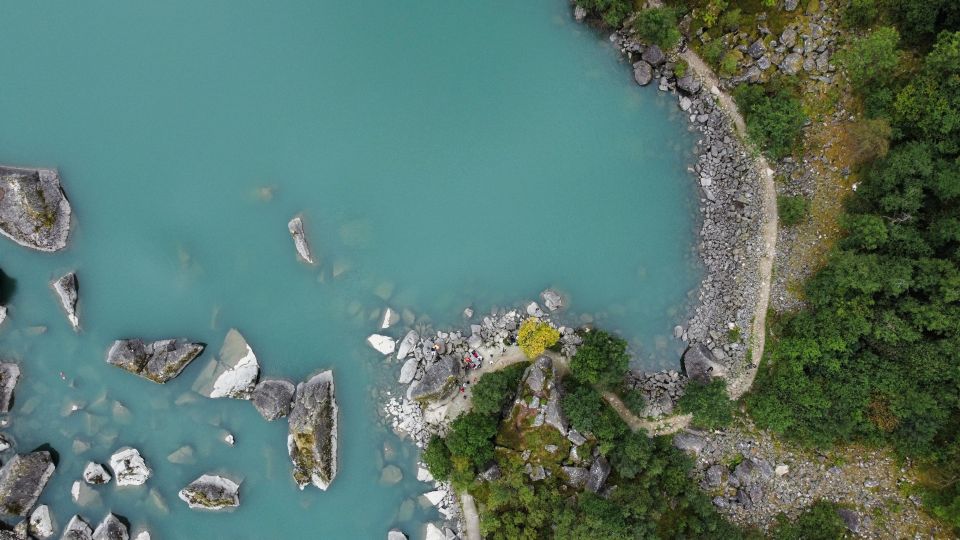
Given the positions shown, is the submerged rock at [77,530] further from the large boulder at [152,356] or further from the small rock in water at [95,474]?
the large boulder at [152,356]

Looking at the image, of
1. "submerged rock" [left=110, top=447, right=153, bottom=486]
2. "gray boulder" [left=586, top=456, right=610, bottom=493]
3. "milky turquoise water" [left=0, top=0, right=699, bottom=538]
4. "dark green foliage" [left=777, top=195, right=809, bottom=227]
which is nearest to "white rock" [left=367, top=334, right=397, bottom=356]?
"milky turquoise water" [left=0, top=0, right=699, bottom=538]

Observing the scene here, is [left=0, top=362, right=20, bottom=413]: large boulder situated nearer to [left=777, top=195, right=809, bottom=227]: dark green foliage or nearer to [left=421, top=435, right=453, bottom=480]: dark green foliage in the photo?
[left=421, top=435, right=453, bottom=480]: dark green foliage

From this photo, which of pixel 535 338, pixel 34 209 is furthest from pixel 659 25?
pixel 34 209

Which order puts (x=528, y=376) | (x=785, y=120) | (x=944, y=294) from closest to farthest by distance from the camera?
(x=944, y=294), (x=785, y=120), (x=528, y=376)

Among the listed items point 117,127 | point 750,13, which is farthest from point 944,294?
point 117,127

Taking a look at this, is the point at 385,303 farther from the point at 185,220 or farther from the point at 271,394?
the point at 185,220

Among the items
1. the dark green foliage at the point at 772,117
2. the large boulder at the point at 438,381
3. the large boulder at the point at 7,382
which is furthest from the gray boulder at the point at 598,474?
the large boulder at the point at 7,382

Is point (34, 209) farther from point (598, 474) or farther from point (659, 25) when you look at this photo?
point (659, 25)
